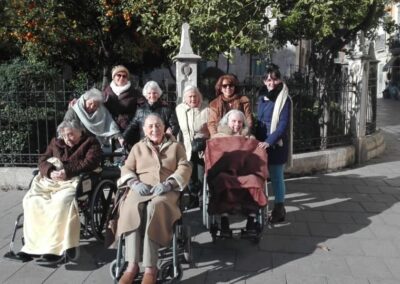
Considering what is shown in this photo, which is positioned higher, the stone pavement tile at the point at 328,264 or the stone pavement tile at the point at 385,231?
the stone pavement tile at the point at 385,231

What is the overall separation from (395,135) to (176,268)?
1111 cm

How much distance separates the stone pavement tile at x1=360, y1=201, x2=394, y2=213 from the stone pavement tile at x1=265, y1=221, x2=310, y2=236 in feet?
3.64

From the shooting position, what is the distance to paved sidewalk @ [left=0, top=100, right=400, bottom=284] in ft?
12.6

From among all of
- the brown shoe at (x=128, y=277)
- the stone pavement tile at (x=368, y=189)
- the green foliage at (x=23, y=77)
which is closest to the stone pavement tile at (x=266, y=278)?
the brown shoe at (x=128, y=277)

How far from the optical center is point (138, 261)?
11.8ft

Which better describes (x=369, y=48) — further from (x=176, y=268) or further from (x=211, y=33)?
(x=176, y=268)

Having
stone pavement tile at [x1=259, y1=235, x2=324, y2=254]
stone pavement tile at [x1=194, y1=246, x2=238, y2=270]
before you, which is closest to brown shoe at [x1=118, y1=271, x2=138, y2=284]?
stone pavement tile at [x1=194, y1=246, x2=238, y2=270]

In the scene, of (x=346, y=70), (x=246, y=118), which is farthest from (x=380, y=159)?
(x=246, y=118)

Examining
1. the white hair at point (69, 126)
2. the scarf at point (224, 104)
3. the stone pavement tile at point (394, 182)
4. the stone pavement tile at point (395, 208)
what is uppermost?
the scarf at point (224, 104)

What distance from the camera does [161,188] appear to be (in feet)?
12.3

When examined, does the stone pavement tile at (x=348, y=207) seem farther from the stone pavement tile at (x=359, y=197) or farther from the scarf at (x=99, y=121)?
the scarf at (x=99, y=121)

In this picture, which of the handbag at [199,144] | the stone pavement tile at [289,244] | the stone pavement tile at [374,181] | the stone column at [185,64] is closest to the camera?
the stone pavement tile at [289,244]

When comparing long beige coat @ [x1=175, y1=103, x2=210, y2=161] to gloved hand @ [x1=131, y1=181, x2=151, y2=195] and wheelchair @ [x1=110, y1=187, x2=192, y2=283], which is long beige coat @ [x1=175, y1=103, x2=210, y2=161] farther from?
wheelchair @ [x1=110, y1=187, x2=192, y2=283]

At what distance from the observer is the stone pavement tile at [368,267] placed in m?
3.87
